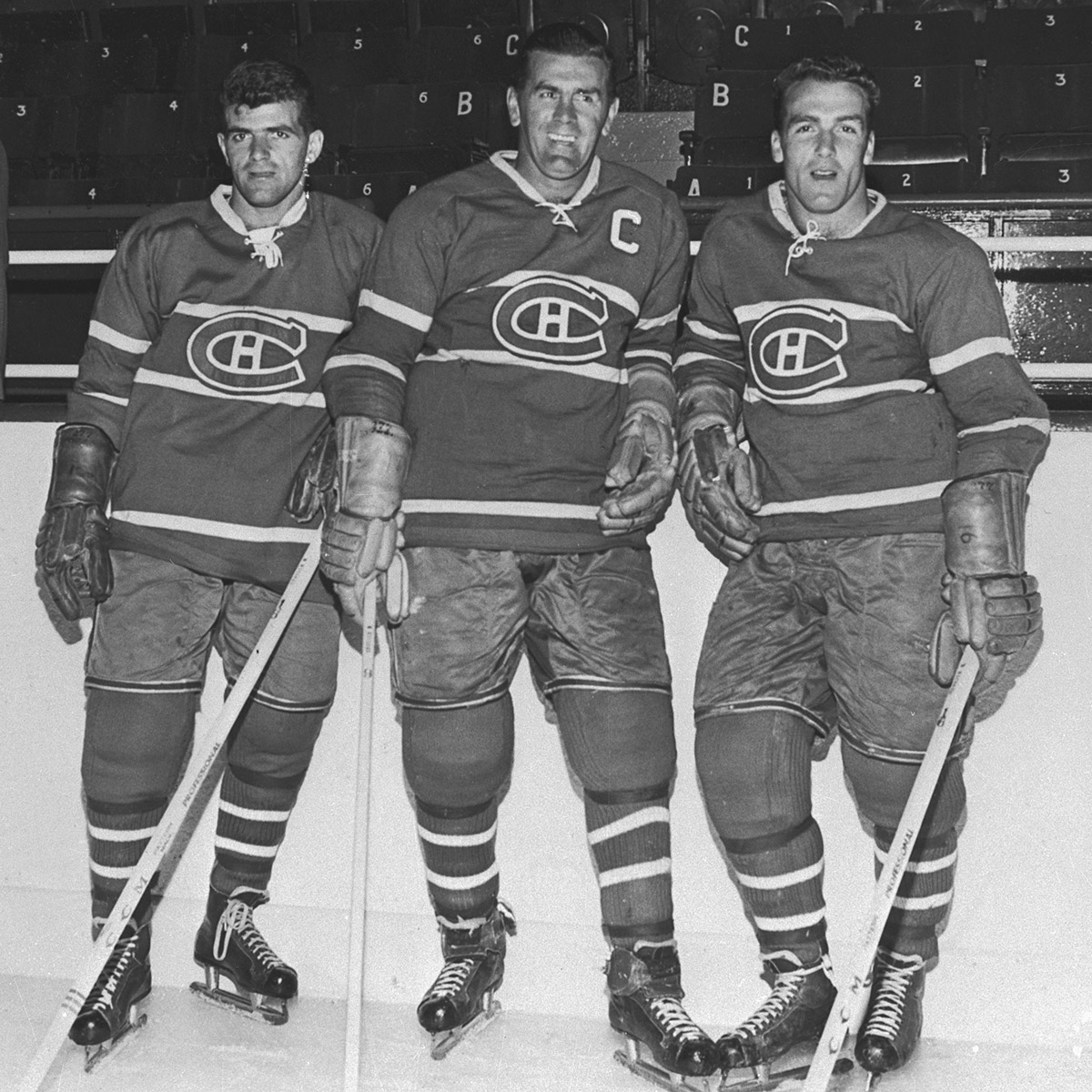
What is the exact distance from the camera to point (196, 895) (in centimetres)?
291

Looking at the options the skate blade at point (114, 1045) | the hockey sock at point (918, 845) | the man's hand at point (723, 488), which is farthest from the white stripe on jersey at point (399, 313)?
the skate blade at point (114, 1045)

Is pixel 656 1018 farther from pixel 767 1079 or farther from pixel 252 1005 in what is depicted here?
pixel 252 1005

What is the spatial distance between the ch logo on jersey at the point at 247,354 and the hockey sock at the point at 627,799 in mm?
693

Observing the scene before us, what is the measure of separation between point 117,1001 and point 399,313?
116 centimetres

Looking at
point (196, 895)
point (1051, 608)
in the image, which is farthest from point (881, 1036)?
point (196, 895)

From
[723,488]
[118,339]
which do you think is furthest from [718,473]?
[118,339]

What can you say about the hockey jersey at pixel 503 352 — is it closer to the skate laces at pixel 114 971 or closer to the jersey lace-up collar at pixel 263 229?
the jersey lace-up collar at pixel 263 229

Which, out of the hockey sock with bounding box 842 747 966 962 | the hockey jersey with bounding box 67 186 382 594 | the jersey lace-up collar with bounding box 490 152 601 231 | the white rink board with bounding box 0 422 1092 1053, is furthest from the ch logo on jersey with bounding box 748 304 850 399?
the hockey jersey with bounding box 67 186 382 594

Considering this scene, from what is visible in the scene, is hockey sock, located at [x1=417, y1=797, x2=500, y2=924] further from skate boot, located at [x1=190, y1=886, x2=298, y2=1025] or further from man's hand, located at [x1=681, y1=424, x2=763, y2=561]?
man's hand, located at [x1=681, y1=424, x2=763, y2=561]

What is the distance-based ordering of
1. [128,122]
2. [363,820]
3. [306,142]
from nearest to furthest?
[363,820], [306,142], [128,122]

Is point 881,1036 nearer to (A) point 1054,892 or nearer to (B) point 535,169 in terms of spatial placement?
(A) point 1054,892

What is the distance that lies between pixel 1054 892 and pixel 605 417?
110 centimetres

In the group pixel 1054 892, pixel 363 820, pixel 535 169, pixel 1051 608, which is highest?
pixel 535 169

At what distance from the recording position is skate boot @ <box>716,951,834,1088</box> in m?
2.29
